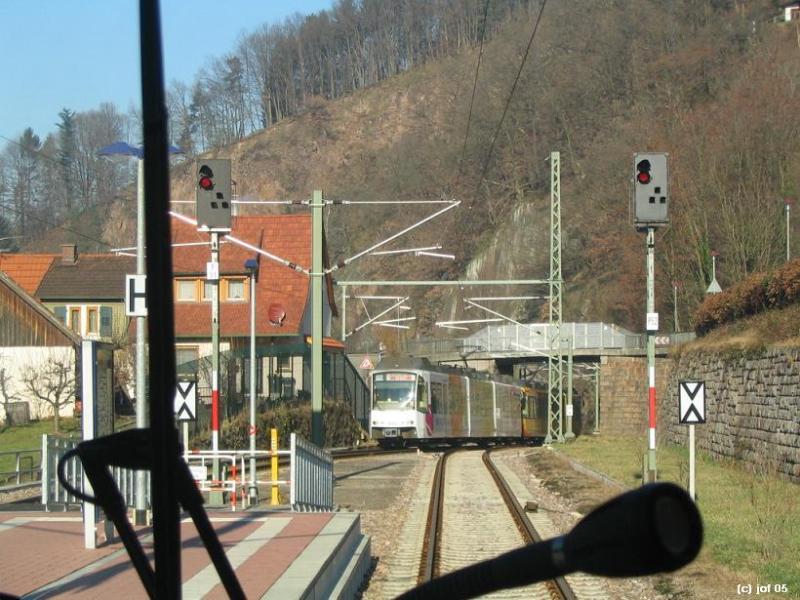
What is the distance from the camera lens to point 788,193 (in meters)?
48.1

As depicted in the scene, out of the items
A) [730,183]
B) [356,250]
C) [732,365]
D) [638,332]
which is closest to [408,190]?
[356,250]

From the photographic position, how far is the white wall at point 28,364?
45.6 metres

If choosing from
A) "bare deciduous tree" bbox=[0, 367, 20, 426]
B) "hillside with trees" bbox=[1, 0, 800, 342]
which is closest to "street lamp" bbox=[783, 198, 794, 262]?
"hillside with trees" bbox=[1, 0, 800, 342]

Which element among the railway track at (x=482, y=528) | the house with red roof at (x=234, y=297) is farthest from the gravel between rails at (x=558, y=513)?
the house with red roof at (x=234, y=297)

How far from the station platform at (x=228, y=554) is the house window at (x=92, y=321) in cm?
4396

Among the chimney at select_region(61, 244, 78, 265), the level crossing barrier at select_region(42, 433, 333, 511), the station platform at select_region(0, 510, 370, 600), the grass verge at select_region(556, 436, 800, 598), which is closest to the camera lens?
the station platform at select_region(0, 510, 370, 600)

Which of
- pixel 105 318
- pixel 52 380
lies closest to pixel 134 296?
pixel 52 380

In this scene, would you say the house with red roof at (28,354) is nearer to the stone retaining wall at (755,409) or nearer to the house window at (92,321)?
the house window at (92,321)

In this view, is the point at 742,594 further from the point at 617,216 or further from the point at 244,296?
the point at 617,216

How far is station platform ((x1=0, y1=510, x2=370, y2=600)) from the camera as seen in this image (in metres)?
8.09

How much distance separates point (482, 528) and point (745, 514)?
12.6 ft

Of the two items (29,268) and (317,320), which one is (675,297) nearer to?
(29,268)

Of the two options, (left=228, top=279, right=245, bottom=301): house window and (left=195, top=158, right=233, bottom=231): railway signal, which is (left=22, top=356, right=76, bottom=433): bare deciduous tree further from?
(left=195, top=158, right=233, bottom=231): railway signal

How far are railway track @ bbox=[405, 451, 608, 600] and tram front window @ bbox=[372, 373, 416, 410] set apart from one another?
12.6 meters
